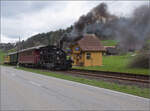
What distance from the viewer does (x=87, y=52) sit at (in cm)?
2992

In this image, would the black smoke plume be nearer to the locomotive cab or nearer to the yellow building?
the locomotive cab

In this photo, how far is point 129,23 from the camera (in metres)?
17.4

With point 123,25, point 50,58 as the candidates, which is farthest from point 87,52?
point 123,25

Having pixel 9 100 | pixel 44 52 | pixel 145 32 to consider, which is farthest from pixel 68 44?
pixel 9 100

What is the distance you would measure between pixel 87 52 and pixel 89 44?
173 cm

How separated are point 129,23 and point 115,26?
5.41 ft

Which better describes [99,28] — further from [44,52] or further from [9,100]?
[9,100]

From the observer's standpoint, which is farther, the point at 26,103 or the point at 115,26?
the point at 115,26

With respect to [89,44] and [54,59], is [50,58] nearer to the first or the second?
[54,59]

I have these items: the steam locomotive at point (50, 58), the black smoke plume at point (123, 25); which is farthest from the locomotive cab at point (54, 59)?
the black smoke plume at point (123, 25)

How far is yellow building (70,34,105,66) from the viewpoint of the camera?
2973 cm

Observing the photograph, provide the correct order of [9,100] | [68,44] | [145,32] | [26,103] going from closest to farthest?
[26,103]
[9,100]
[145,32]
[68,44]

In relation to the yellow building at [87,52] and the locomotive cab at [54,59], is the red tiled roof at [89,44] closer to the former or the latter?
the yellow building at [87,52]

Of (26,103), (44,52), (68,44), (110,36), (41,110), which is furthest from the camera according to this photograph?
(68,44)
